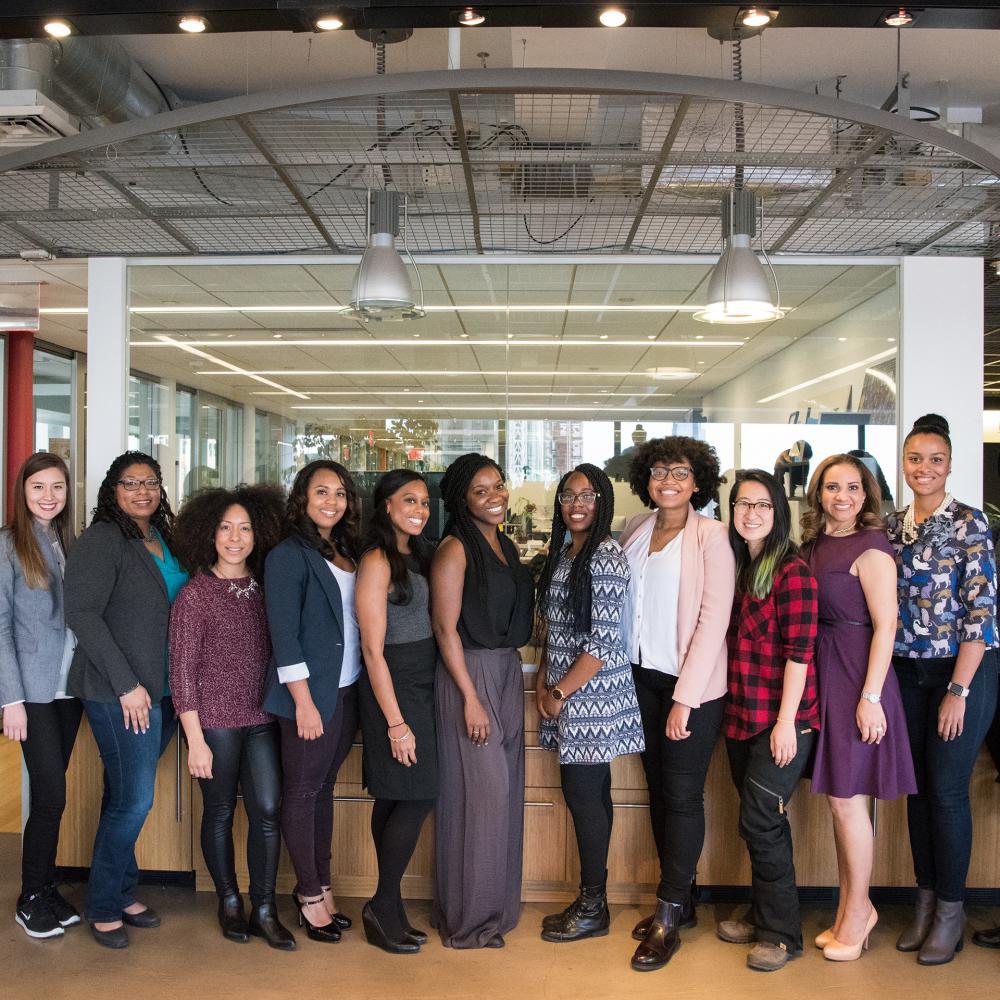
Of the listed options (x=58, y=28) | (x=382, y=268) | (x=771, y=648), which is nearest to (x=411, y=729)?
(x=771, y=648)

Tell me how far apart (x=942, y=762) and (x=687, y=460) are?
1.34m

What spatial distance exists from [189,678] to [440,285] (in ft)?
8.28

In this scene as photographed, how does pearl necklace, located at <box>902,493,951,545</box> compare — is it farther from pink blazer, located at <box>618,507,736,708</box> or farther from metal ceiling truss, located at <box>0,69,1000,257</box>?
metal ceiling truss, located at <box>0,69,1000,257</box>

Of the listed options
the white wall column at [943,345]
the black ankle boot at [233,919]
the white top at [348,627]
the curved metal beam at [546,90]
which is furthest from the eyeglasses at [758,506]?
the black ankle boot at [233,919]

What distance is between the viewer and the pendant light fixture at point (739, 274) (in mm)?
3693

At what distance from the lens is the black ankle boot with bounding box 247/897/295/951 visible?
3266 mm

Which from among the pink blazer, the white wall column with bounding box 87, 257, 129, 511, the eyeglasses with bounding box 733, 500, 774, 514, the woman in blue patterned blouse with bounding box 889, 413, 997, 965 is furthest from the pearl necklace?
the white wall column with bounding box 87, 257, 129, 511

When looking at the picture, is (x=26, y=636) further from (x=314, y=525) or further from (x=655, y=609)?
(x=655, y=609)

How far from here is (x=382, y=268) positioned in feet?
12.1

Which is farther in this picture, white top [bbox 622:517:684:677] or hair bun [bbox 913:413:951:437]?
hair bun [bbox 913:413:951:437]

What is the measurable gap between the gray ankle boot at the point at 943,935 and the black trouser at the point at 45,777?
10.0 feet

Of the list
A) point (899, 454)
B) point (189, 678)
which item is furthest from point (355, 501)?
point (899, 454)

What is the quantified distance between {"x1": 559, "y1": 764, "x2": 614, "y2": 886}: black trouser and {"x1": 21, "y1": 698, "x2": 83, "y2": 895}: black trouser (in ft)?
5.89

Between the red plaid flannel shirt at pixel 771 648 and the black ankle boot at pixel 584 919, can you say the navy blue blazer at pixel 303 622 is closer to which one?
the black ankle boot at pixel 584 919
